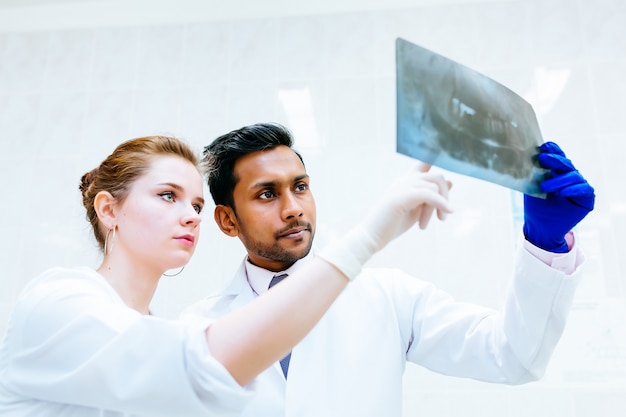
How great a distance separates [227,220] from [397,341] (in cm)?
57

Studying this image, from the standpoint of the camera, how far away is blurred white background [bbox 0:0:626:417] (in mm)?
1900

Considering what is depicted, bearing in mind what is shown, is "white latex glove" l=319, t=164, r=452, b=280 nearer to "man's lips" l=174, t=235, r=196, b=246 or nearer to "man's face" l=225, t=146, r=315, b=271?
"man's lips" l=174, t=235, r=196, b=246

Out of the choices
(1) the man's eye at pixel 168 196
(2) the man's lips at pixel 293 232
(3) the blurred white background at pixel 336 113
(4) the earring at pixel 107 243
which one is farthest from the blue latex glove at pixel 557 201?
(3) the blurred white background at pixel 336 113

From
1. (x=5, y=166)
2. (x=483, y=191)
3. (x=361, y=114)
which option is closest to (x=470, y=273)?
(x=483, y=191)

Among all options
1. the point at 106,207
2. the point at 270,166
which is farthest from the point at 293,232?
the point at 106,207

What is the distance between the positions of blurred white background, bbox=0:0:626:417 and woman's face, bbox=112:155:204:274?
3.37 ft

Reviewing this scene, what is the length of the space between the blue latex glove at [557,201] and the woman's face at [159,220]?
657 mm

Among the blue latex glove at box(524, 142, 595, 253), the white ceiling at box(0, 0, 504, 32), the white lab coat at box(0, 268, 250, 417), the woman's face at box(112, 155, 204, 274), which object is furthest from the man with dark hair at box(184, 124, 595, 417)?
the white ceiling at box(0, 0, 504, 32)

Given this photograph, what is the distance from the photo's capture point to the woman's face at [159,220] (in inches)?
40.6

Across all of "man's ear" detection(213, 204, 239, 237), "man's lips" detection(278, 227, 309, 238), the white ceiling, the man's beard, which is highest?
the white ceiling

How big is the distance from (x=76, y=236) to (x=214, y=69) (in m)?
0.93

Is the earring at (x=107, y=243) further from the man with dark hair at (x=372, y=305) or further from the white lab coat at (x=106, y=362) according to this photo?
the man with dark hair at (x=372, y=305)

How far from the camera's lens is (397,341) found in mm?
1255

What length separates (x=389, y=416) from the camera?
3.86 ft
